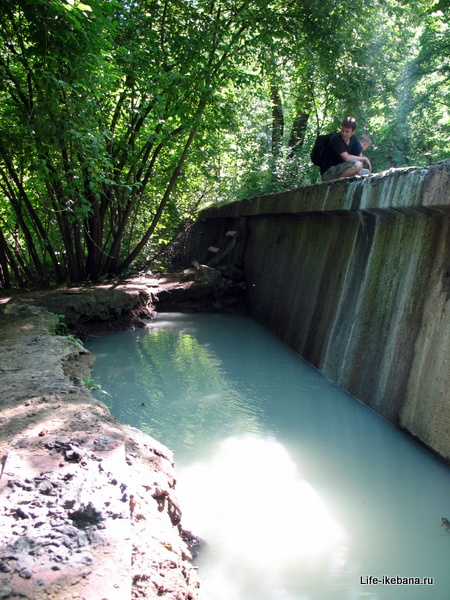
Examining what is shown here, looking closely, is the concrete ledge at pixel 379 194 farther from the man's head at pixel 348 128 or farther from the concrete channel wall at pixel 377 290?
the man's head at pixel 348 128

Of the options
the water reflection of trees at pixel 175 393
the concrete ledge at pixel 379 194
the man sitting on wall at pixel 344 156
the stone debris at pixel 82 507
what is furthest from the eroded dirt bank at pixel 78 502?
the man sitting on wall at pixel 344 156

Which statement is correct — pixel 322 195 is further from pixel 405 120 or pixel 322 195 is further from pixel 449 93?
pixel 449 93

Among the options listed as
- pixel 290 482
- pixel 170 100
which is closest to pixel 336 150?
pixel 170 100

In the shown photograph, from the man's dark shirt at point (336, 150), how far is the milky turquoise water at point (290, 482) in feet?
8.49

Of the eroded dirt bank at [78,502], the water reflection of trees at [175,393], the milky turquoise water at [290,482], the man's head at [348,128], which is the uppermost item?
the man's head at [348,128]

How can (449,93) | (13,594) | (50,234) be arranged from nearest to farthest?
(13,594) < (50,234) < (449,93)

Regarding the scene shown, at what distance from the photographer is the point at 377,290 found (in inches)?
186

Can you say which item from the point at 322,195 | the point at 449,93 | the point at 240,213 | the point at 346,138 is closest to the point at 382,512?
the point at 322,195

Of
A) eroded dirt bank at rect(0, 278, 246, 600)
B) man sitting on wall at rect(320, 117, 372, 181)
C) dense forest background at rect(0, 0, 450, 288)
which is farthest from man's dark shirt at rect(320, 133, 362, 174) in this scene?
eroded dirt bank at rect(0, 278, 246, 600)

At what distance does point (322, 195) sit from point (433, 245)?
6.88 feet

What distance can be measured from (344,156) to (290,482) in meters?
4.17

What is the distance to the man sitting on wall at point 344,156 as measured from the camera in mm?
6043

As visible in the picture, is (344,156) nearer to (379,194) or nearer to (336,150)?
(336,150)

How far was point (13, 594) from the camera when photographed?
1329 mm
